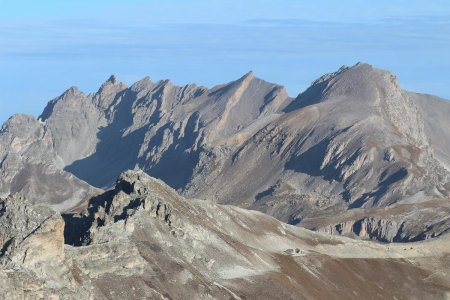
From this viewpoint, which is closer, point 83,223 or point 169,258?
point 169,258

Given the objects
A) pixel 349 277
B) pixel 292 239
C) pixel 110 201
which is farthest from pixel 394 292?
pixel 110 201

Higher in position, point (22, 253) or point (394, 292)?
point (22, 253)

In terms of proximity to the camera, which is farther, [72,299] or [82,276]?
[82,276]

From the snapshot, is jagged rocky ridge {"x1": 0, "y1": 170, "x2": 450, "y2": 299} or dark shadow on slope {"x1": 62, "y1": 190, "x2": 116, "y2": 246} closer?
jagged rocky ridge {"x1": 0, "y1": 170, "x2": 450, "y2": 299}

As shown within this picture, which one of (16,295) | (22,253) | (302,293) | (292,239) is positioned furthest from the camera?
(292,239)

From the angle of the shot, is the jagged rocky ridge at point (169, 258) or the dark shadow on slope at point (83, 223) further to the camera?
the dark shadow on slope at point (83, 223)

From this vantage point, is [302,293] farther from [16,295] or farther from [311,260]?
[16,295]

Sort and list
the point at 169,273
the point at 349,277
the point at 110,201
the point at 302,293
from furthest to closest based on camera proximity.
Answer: the point at 349,277
the point at 110,201
the point at 302,293
the point at 169,273

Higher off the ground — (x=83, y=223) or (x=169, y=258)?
(x=83, y=223)
